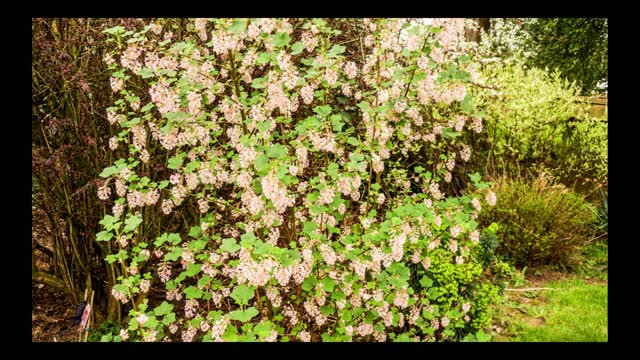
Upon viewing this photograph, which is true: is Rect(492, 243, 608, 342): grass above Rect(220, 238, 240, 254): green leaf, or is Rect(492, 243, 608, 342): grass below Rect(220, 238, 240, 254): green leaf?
below

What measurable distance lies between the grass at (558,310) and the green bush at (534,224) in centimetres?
23

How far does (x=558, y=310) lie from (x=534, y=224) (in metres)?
0.93

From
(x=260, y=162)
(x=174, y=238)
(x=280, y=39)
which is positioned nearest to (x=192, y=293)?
(x=174, y=238)

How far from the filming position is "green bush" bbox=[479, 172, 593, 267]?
480cm

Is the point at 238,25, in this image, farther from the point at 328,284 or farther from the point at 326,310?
the point at 326,310

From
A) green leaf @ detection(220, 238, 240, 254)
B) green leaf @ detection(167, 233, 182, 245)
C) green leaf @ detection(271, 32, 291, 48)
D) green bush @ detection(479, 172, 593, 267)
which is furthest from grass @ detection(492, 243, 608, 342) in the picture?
green leaf @ detection(271, 32, 291, 48)

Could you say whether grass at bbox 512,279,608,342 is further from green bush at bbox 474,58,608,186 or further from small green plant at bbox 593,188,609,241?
green bush at bbox 474,58,608,186

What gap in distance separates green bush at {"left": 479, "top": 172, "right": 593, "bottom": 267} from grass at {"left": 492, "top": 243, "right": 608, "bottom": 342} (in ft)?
0.77

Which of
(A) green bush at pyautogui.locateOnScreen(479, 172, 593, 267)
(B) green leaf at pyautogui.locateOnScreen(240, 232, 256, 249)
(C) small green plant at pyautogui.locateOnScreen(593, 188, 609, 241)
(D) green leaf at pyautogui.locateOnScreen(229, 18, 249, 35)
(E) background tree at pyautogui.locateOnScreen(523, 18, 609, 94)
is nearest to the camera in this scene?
(B) green leaf at pyautogui.locateOnScreen(240, 232, 256, 249)

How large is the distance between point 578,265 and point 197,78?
14.2ft

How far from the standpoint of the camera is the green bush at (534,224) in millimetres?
4805

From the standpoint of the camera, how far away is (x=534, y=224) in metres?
4.80

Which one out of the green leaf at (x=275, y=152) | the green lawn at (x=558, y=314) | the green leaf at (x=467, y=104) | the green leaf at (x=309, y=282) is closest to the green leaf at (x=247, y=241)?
the green leaf at (x=275, y=152)
